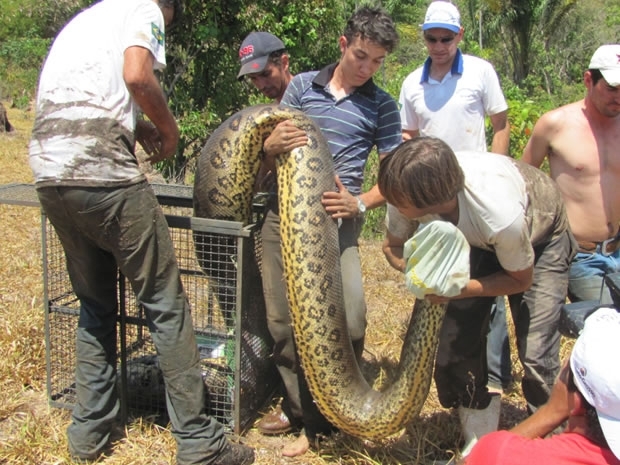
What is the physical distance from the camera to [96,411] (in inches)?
154

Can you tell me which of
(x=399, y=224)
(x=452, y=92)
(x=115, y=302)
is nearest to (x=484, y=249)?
(x=399, y=224)

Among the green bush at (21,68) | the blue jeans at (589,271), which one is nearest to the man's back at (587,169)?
the blue jeans at (589,271)

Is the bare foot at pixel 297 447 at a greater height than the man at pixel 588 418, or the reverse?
the man at pixel 588 418

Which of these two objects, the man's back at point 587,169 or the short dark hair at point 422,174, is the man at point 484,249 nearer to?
the short dark hair at point 422,174

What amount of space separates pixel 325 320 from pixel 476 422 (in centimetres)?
108

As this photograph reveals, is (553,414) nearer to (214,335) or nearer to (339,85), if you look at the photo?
(214,335)

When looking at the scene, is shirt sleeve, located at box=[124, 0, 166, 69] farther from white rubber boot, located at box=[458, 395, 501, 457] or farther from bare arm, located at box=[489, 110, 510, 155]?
bare arm, located at box=[489, 110, 510, 155]

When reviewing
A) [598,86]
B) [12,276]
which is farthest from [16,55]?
[598,86]

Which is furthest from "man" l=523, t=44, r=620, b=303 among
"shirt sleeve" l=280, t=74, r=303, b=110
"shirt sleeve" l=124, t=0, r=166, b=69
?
"shirt sleeve" l=124, t=0, r=166, b=69

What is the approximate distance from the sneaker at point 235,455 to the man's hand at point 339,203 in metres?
1.51

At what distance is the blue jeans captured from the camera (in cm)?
413

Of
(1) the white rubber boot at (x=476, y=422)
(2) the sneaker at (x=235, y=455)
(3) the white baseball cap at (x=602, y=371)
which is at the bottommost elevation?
(2) the sneaker at (x=235, y=455)

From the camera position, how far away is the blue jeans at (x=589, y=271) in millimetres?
4133

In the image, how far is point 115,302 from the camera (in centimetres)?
407
